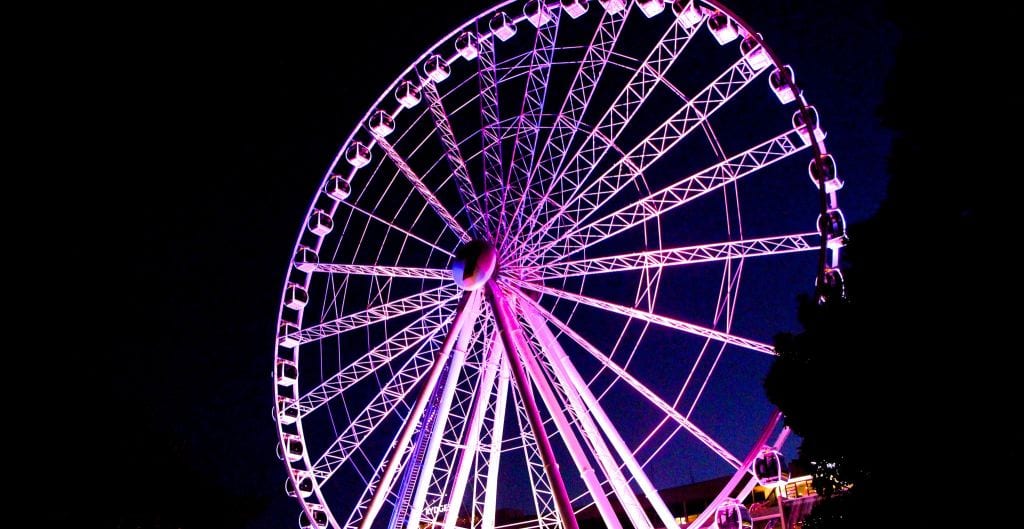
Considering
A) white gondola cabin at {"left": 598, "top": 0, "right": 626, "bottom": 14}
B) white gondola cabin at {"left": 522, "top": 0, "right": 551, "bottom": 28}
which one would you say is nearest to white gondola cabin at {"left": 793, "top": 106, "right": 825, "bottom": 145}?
white gondola cabin at {"left": 598, "top": 0, "right": 626, "bottom": 14}

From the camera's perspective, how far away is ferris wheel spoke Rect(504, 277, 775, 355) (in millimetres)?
14977

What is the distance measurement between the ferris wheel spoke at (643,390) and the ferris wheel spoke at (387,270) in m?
2.23

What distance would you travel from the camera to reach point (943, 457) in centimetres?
611

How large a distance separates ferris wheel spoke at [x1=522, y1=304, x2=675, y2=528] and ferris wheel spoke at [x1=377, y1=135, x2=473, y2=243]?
2.78 metres

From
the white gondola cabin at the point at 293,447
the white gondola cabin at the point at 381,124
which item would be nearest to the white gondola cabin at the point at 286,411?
the white gondola cabin at the point at 293,447

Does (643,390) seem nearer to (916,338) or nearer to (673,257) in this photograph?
(673,257)

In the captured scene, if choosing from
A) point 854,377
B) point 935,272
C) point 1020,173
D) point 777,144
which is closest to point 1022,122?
point 1020,173

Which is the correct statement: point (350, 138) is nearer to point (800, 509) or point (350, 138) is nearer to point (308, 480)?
point (308, 480)

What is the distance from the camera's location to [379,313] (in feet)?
57.0

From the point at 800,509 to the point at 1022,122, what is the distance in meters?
17.8

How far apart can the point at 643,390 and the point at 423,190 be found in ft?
22.4

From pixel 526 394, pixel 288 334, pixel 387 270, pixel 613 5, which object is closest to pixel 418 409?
pixel 526 394

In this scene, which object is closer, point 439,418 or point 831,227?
point 831,227

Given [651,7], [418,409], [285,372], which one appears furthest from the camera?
[285,372]
